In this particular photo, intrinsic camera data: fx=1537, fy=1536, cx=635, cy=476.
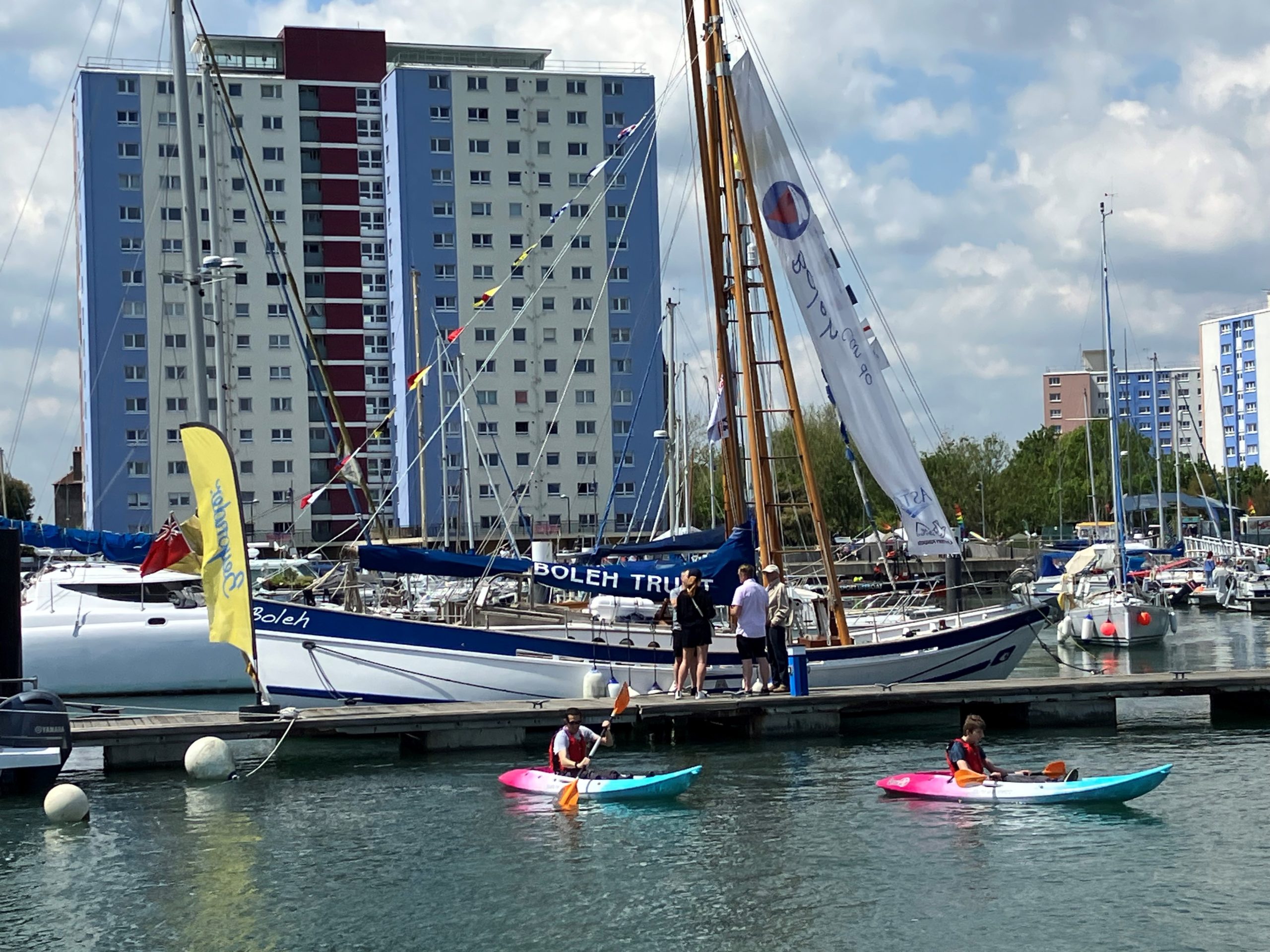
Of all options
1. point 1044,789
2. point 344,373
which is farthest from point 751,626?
point 344,373

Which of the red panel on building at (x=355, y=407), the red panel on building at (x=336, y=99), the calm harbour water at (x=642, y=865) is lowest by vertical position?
the calm harbour water at (x=642, y=865)

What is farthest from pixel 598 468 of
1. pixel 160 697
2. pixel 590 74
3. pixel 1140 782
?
pixel 1140 782

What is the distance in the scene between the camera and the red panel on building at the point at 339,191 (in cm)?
10406

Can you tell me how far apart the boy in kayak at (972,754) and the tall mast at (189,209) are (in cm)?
1434

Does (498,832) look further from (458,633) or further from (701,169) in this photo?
(701,169)

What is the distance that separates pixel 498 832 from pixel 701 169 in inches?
548

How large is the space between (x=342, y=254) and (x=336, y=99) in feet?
34.4

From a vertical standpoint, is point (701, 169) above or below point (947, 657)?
above

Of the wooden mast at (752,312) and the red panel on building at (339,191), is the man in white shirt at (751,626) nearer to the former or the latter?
the wooden mast at (752,312)

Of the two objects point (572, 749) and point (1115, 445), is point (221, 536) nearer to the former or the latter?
point (572, 749)

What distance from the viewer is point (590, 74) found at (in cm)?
10425

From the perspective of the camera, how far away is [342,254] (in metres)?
104

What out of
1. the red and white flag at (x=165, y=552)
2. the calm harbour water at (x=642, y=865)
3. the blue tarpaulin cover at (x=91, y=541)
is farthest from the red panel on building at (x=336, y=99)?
the calm harbour water at (x=642, y=865)

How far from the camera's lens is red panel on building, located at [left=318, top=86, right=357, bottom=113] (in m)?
104
